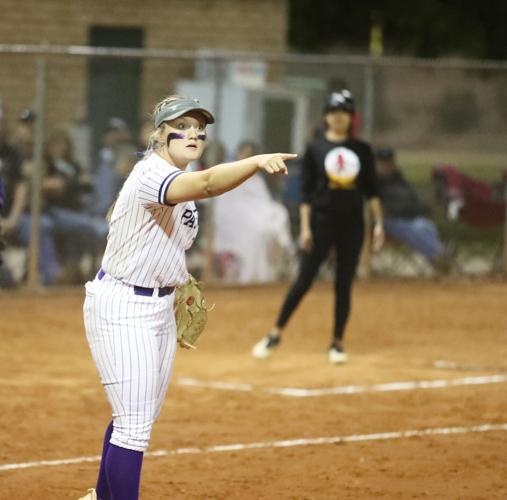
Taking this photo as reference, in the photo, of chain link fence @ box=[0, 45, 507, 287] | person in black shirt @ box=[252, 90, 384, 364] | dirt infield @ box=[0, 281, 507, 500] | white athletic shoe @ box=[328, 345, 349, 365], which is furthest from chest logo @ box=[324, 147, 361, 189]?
chain link fence @ box=[0, 45, 507, 287]

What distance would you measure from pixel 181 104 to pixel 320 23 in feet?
80.7

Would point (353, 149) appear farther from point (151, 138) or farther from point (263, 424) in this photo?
point (151, 138)

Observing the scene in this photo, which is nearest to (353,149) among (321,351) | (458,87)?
(321,351)

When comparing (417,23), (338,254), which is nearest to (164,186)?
(338,254)

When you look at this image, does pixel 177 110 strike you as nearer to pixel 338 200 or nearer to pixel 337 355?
pixel 338 200

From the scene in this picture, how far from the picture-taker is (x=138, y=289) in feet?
19.4

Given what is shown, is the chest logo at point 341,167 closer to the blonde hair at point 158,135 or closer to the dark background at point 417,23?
the blonde hair at point 158,135

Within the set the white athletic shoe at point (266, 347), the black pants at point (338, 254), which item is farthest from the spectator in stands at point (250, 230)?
the black pants at point (338, 254)

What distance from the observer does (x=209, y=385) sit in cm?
1066

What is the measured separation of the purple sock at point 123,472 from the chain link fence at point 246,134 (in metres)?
8.86

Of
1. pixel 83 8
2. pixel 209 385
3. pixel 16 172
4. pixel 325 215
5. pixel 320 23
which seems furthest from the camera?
pixel 320 23

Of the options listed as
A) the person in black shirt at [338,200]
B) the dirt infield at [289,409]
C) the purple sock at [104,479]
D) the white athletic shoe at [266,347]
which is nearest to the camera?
the purple sock at [104,479]

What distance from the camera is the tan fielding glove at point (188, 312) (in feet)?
21.0

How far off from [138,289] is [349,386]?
5.01 metres
